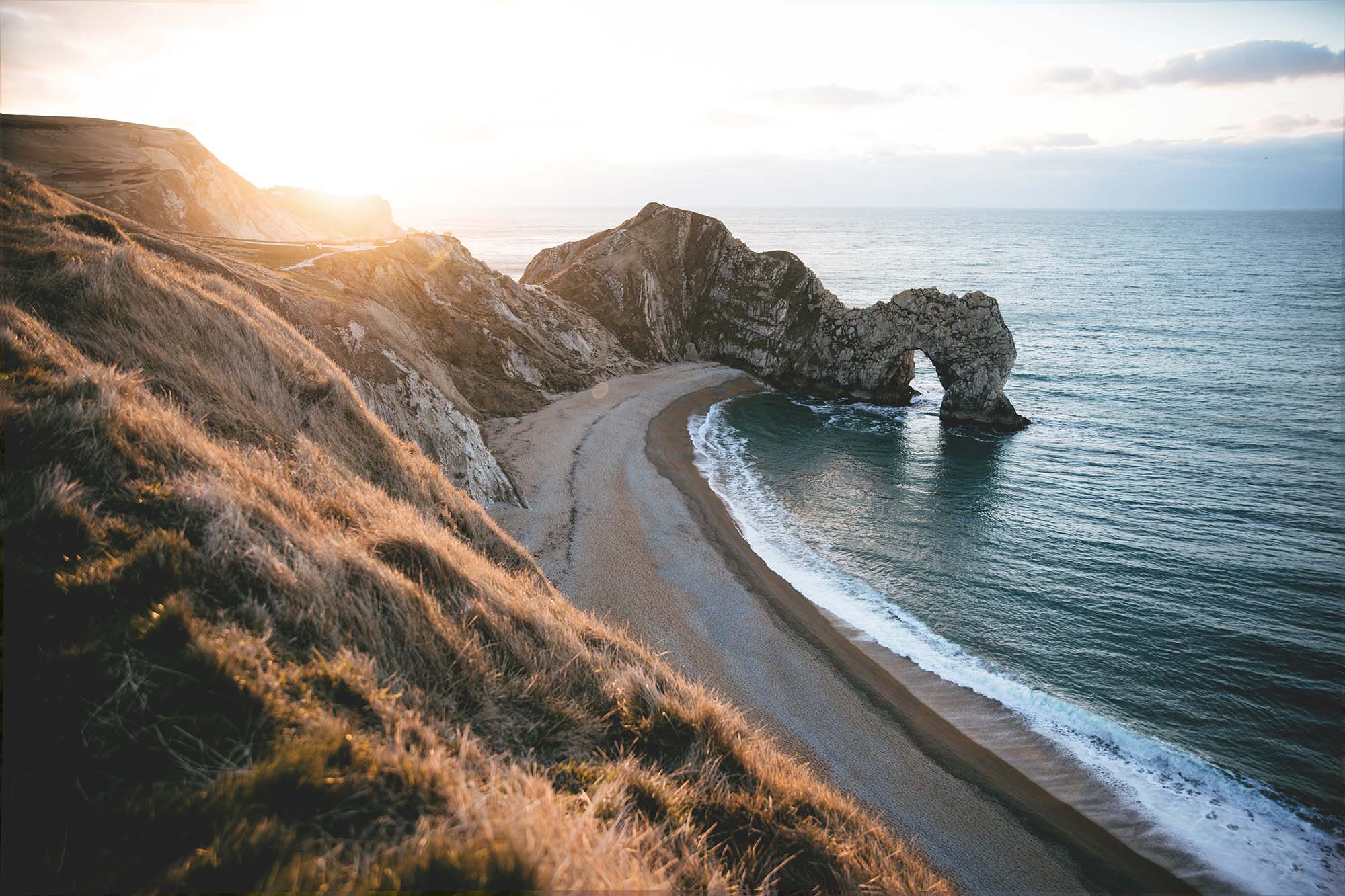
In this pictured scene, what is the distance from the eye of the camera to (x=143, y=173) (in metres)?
46.6

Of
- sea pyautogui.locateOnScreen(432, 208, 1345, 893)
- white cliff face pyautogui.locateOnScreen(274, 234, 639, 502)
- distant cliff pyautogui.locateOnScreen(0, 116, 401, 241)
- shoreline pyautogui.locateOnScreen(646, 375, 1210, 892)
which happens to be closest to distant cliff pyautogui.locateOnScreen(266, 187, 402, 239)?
distant cliff pyautogui.locateOnScreen(0, 116, 401, 241)

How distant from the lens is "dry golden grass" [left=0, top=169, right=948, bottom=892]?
9.84ft

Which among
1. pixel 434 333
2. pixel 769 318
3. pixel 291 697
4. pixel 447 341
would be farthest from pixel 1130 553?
pixel 434 333

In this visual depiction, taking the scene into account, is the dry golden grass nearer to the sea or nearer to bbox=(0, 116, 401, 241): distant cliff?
the sea

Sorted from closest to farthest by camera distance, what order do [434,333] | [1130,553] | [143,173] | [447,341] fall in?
1. [1130,553]
2. [434,333]
3. [447,341]
4. [143,173]

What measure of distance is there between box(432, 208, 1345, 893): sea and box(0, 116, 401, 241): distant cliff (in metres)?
46.6

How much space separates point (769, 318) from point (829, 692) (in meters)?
43.2

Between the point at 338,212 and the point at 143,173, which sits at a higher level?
the point at 338,212

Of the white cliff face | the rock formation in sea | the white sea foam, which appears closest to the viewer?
the white sea foam

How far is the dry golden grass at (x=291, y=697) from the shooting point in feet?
9.84

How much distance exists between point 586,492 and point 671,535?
508 centimetres

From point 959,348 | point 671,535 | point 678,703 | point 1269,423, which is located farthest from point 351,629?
point 1269,423

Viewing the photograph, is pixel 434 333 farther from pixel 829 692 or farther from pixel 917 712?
pixel 917 712

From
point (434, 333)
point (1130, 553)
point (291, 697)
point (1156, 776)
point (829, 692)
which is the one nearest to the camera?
point (291, 697)
